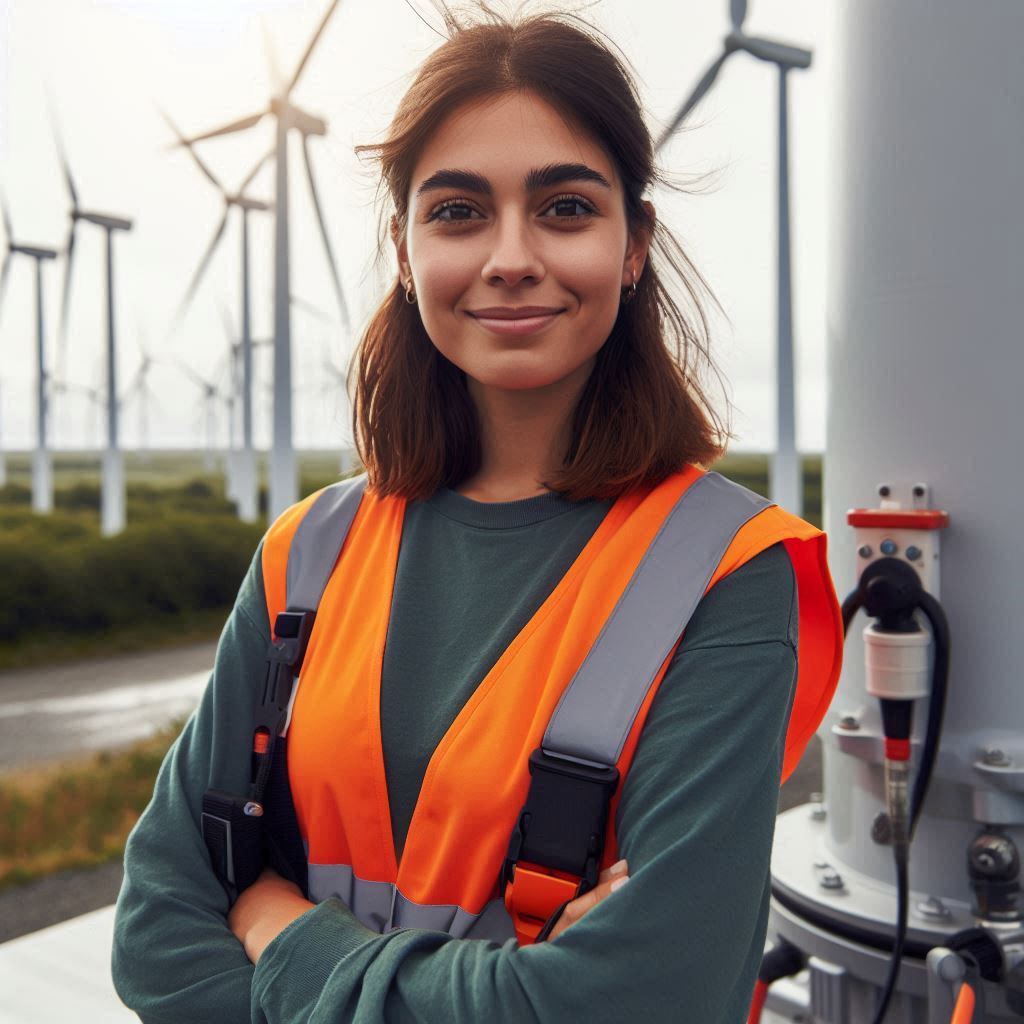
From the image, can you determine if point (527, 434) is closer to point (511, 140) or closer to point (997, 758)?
point (511, 140)

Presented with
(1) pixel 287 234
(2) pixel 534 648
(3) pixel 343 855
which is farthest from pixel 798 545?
(1) pixel 287 234

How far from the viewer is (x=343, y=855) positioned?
1.26 metres

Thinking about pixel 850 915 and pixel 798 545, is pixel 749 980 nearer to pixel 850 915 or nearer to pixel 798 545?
pixel 798 545

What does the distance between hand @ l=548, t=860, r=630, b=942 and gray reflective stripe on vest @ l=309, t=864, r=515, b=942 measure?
12cm

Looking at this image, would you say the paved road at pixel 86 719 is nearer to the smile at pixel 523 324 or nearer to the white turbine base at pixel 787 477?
the white turbine base at pixel 787 477

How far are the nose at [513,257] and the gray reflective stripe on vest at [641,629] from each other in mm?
329

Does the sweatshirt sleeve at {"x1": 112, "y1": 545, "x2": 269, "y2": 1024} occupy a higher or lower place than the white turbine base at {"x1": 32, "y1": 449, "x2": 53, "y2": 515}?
lower

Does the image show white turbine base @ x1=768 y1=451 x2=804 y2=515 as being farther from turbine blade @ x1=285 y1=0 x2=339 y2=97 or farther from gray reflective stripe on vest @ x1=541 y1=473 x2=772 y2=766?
gray reflective stripe on vest @ x1=541 y1=473 x2=772 y2=766

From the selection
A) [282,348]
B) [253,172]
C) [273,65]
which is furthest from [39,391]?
[282,348]

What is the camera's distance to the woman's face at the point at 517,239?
3.89 ft

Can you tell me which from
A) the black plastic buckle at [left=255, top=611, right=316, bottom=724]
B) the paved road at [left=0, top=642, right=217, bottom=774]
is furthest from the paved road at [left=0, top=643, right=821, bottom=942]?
the black plastic buckle at [left=255, top=611, right=316, bottom=724]

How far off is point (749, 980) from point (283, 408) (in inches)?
219

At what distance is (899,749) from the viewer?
156 centimetres

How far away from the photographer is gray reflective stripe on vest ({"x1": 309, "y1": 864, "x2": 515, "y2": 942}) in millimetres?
1118
